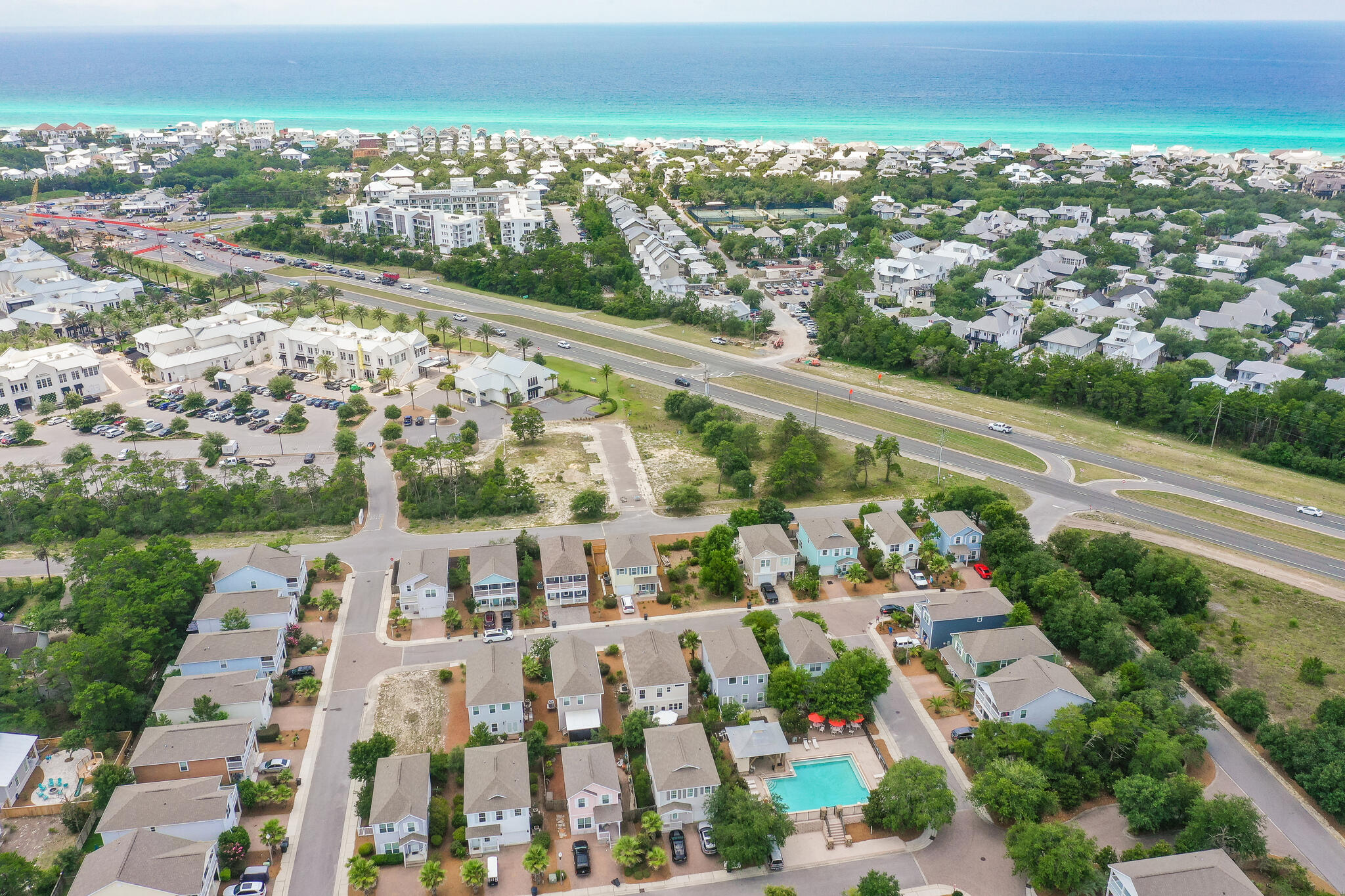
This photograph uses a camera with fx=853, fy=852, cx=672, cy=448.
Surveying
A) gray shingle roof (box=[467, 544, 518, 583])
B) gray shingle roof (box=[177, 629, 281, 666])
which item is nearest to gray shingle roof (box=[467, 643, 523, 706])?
gray shingle roof (box=[467, 544, 518, 583])

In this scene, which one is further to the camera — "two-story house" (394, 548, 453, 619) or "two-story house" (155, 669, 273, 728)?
"two-story house" (394, 548, 453, 619)

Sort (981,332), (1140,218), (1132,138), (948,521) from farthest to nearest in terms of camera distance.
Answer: (1132,138) < (1140,218) < (981,332) < (948,521)

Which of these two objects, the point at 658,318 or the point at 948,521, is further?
the point at 658,318

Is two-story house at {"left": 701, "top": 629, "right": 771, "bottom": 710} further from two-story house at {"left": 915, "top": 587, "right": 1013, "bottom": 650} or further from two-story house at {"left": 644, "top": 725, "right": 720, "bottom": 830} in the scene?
two-story house at {"left": 915, "top": 587, "right": 1013, "bottom": 650}

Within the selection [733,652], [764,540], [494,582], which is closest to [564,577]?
[494,582]

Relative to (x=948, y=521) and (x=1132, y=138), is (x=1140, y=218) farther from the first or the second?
(x=1132, y=138)

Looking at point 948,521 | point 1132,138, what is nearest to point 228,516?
point 948,521

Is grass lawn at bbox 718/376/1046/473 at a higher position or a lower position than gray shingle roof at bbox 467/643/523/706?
higher
